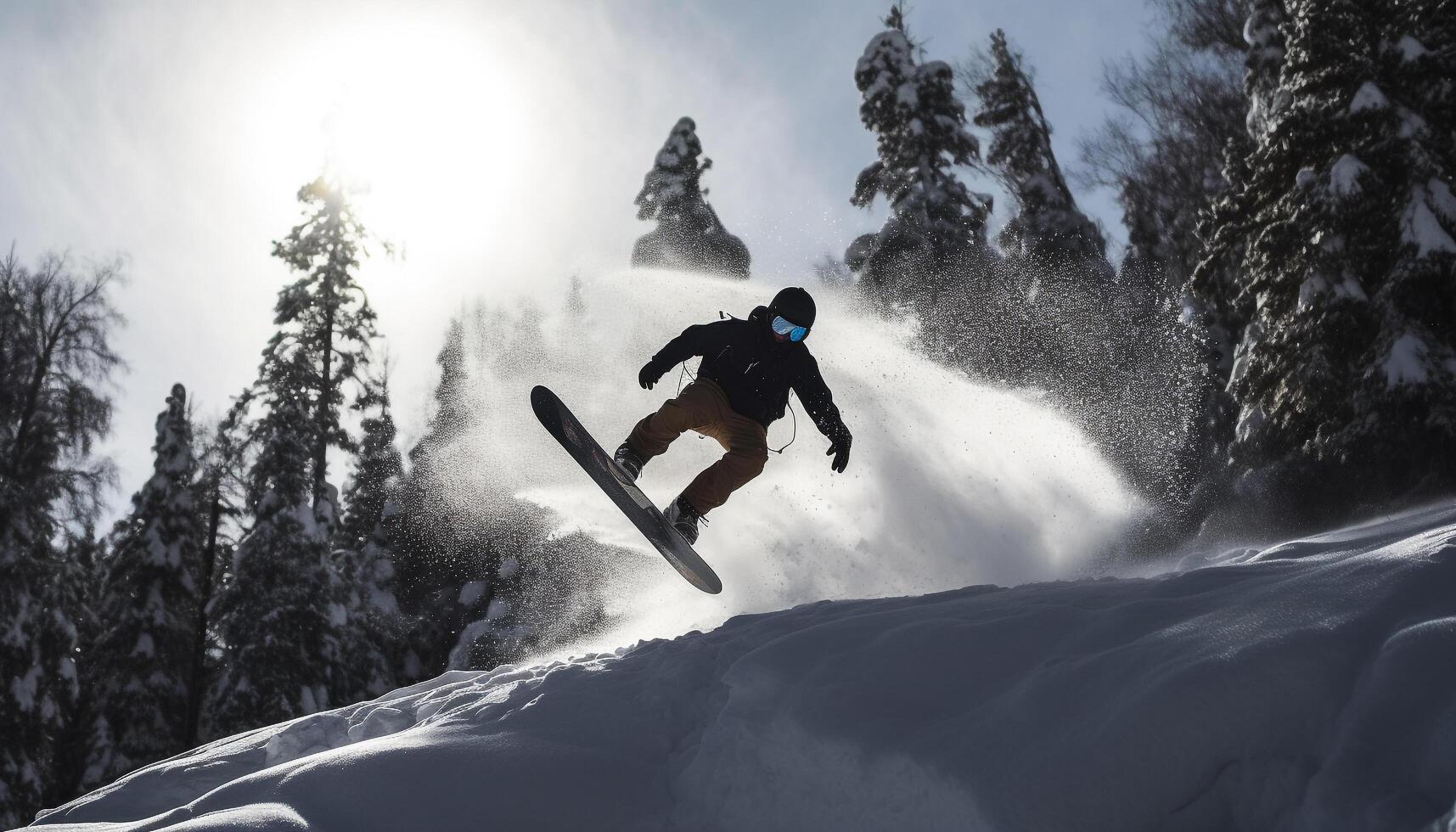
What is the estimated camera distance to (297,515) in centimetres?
1927

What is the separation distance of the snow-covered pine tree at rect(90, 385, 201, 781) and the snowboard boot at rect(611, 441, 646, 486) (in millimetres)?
18513

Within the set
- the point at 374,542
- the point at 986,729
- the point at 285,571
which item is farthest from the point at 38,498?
the point at 986,729

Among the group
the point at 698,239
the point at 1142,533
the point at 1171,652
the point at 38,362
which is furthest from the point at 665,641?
the point at 698,239

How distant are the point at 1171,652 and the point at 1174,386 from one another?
20430 millimetres

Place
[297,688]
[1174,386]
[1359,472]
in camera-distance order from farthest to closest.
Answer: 1. [1174,386]
2. [297,688]
3. [1359,472]

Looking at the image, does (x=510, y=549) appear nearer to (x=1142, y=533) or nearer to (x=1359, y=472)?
→ (x=1142, y=533)

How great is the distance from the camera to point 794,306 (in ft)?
24.1

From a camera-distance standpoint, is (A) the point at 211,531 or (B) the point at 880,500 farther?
(A) the point at 211,531

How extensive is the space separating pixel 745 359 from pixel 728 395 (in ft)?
1.01

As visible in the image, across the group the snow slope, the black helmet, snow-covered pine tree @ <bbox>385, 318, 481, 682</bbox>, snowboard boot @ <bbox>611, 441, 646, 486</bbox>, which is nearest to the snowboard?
snowboard boot @ <bbox>611, 441, 646, 486</bbox>

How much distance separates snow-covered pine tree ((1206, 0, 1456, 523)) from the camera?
34.9 ft

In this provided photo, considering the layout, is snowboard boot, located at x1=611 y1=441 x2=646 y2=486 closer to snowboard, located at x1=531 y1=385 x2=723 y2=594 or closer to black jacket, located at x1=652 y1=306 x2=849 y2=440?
snowboard, located at x1=531 y1=385 x2=723 y2=594

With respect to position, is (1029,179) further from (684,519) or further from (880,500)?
(684,519)

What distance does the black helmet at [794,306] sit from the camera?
24.0 ft
